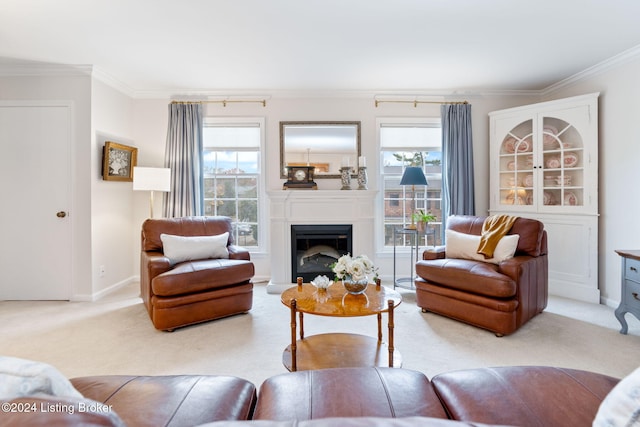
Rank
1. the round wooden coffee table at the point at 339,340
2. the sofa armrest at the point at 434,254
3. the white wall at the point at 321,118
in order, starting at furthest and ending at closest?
1. the white wall at the point at 321,118
2. the sofa armrest at the point at 434,254
3. the round wooden coffee table at the point at 339,340

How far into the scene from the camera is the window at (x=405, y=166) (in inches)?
176

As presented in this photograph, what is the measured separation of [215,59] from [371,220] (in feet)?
8.45

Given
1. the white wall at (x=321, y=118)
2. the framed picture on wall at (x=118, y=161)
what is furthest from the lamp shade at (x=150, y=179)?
the white wall at (x=321, y=118)

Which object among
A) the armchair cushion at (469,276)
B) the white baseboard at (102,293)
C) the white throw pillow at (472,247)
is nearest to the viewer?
the armchair cushion at (469,276)

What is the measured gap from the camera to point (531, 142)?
395cm

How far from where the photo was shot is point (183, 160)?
4.23 metres

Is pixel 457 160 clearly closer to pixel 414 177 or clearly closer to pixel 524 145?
pixel 524 145

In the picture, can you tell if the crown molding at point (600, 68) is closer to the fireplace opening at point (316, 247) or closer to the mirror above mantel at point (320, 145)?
the mirror above mantel at point (320, 145)

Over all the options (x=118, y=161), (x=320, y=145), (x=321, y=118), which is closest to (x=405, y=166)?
(x=320, y=145)

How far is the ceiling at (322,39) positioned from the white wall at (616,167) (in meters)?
0.30

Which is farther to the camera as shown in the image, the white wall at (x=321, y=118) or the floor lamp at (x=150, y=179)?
the white wall at (x=321, y=118)

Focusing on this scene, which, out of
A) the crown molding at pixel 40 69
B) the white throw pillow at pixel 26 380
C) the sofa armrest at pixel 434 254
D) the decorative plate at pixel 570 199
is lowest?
the sofa armrest at pixel 434 254

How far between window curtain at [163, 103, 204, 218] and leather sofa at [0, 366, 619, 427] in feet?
10.8

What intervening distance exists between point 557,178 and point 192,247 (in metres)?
4.23
